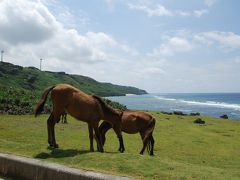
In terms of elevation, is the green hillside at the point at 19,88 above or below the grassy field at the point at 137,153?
above

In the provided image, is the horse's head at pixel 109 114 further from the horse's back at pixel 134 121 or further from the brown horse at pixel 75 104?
the horse's back at pixel 134 121

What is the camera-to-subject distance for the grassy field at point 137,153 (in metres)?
8.62

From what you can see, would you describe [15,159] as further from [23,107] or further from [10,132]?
[23,107]

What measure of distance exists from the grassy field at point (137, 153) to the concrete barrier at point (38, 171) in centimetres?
60

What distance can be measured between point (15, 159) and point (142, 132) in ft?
26.0

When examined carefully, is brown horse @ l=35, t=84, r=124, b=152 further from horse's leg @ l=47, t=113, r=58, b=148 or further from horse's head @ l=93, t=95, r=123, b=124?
horse's head @ l=93, t=95, r=123, b=124

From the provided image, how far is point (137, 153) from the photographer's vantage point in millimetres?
17734

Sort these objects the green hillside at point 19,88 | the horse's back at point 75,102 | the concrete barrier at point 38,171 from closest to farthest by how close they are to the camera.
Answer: the concrete barrier at point 38,171
the horse's back at point 75,102
the green hillside at point 19,88

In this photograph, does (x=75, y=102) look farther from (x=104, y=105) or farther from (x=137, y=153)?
(x=137, y=153)

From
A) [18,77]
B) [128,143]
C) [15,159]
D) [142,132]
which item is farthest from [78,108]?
[18,77]

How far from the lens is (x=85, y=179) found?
7801mm

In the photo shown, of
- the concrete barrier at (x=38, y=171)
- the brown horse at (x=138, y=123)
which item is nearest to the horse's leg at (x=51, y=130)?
the concrete barrier at (x=38, y=171)

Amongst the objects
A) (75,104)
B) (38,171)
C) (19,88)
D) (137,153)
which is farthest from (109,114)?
(19,88)

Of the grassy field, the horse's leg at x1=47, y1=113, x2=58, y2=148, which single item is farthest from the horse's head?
the horse's leg at x1=47, y1=113, x2=58, y2=148
